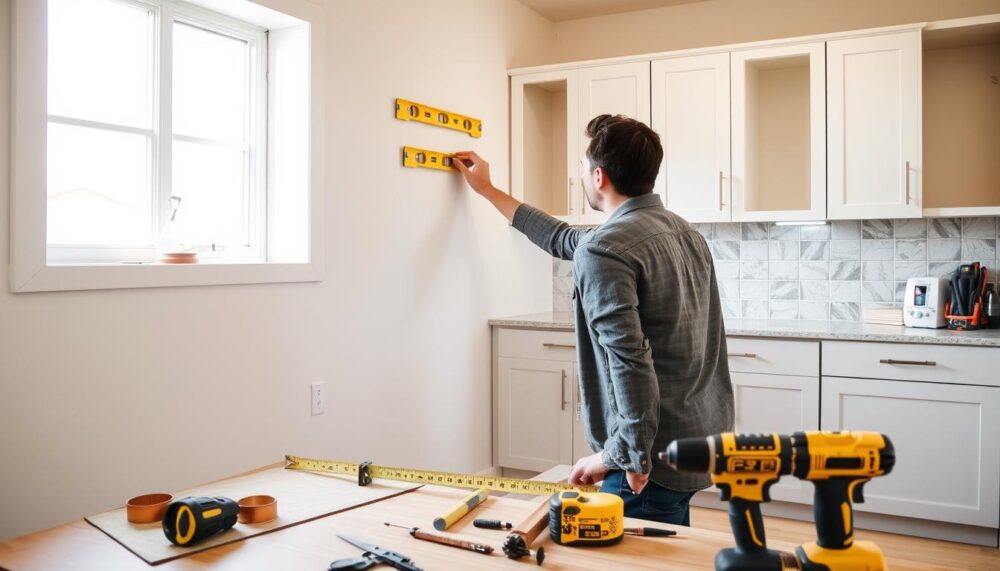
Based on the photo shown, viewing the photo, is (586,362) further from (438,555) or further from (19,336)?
(19,336)

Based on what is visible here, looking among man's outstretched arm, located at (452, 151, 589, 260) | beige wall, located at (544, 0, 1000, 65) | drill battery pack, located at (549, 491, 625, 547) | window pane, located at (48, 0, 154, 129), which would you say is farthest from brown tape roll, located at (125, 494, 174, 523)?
beige wall, located at (544, 0, 1000, 65)

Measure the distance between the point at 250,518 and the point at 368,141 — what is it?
2081 millimetres

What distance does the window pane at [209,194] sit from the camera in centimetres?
271

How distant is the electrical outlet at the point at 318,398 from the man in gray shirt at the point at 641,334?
1.40 metres

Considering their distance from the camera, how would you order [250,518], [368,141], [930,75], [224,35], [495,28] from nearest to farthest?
[250,518], [224,35], [368,141], [930,75], [495,28]

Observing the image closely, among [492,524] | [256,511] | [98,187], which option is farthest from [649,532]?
[98,187]

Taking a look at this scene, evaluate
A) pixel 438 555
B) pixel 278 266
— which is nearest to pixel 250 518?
pixel 438 555

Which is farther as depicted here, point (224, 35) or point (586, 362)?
point (224, 35)

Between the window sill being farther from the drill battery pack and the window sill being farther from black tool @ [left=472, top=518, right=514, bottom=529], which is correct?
the drill battery pack

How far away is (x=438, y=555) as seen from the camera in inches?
51.3

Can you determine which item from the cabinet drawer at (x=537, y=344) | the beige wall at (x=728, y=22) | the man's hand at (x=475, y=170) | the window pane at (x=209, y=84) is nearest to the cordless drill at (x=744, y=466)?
the window pane at (x=209, y=84)

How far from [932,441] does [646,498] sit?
205 centimetres

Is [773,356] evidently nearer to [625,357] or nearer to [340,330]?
[340,330]

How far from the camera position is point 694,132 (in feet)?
13.0
